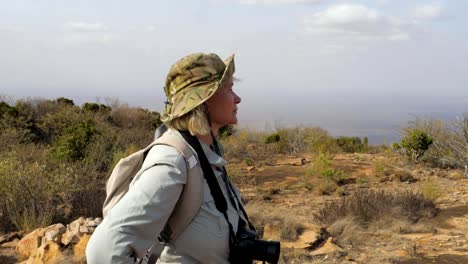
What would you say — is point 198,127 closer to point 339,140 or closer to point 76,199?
point 76,199

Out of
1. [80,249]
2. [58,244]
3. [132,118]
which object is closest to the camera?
[80,249]

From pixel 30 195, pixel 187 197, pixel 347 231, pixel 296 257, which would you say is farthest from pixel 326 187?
pixel 187 197

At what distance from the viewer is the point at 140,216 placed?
50.3 inches

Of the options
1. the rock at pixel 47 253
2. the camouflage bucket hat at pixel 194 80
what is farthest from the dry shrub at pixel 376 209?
the camouflage bucket hat at pixel 194 80

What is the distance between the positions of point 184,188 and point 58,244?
13.0 ft

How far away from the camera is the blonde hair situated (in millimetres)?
1501

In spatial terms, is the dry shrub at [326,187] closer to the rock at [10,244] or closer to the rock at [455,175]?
the rock at [455,175]

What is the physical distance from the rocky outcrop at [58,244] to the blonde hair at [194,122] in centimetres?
355

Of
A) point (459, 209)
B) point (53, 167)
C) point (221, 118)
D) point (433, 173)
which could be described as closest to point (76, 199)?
point (53, 167)

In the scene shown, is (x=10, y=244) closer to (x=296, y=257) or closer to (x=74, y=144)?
(x=296, y=257)

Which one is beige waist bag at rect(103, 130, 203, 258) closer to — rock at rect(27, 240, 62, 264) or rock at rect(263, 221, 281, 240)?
rock at rect(27, 240, 62, 264)

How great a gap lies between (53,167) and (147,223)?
7584 mm

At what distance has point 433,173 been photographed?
39.7ft

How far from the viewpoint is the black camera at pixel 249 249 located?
4.88ft
